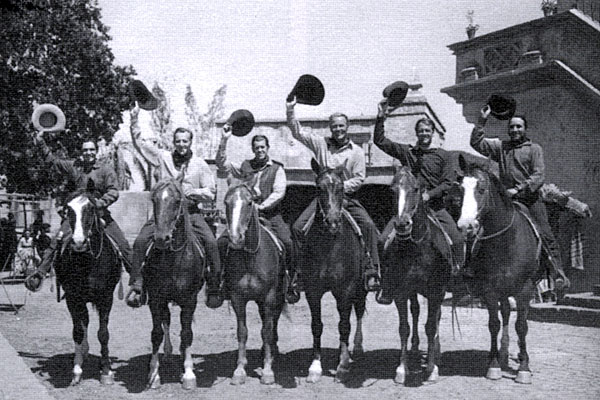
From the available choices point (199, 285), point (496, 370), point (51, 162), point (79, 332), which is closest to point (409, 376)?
point (496, 370)

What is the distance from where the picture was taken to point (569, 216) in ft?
40.8

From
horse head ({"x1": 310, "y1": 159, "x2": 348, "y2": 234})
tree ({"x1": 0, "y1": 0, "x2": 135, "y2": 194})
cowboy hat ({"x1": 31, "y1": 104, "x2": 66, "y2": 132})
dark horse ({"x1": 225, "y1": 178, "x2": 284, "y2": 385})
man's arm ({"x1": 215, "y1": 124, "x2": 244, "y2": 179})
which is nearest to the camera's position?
horse head ({"x1": 310, "y1": 159, "x2": 348, "y2": 234})

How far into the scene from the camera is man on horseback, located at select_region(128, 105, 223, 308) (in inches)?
290

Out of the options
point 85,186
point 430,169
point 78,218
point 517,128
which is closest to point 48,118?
point 85,186

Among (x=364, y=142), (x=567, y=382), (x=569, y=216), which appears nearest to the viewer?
(x=567, y=382)

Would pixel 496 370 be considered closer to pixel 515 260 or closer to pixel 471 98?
pixel 515 260

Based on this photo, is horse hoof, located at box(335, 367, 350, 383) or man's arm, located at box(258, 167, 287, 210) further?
man's arm, located at box(258, 167, 287, 210)

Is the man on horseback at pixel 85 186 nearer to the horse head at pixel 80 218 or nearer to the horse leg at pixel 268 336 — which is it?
the horse head at pixel 80 218

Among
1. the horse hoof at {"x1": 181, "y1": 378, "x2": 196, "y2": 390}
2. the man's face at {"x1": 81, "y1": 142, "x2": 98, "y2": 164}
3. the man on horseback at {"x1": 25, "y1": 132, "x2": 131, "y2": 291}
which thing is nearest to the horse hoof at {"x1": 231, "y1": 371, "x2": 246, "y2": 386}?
the horse hoof at {"x1": 181, "y1": 378, "x2": 196, "y2": 390}

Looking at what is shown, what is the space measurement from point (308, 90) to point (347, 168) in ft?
3.50

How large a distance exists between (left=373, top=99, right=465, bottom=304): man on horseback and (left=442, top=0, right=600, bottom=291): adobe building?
5.75 m

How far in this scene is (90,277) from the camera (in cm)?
742

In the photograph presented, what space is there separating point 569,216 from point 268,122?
1616 centimetres

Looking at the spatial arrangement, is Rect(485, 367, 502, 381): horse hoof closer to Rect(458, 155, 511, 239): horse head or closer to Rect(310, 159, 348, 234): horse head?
Rect(458, 155, 511, 239): horse head
